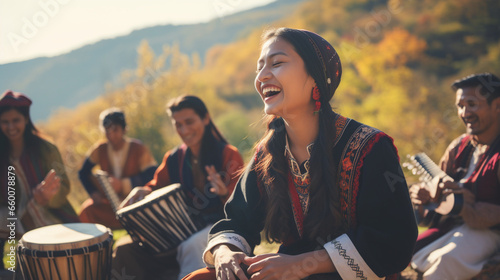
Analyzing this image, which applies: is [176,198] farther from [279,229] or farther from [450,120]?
[450,120]

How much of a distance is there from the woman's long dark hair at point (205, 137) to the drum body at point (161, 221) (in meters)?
0.51

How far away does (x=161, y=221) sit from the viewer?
3832mm

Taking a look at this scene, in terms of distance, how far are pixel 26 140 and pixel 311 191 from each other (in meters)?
3.55

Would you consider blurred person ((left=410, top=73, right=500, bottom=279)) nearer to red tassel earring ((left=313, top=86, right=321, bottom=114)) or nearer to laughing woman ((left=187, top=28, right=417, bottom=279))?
laughing woman ((left=187, top=28, right=417, bottom=279))

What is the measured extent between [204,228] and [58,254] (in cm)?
132

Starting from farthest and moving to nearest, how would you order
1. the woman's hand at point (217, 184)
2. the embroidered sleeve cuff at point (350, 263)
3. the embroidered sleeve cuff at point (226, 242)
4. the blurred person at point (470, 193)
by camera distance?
1. the woman's hand at point (217, 184)
2. the blurred person at point (470, 193)
3. the embroidered sleeve cuff at point (226, 242)
4. the embroidered sleeve cuff at point (350, 263)

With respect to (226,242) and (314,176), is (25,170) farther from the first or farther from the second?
(314,176)

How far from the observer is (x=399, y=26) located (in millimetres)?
21875

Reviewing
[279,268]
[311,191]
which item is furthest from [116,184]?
[279,268]

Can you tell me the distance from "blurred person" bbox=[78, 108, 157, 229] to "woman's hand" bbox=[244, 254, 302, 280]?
13.8 ft

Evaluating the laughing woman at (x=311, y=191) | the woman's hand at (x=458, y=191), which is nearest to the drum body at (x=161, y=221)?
the laughing woman at (x=311, y=191)

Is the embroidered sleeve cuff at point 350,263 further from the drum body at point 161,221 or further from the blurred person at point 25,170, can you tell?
the blurred person at point 25,170

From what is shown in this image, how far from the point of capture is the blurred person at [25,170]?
4.51 m

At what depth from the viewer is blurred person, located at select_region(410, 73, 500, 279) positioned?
3319 mm
